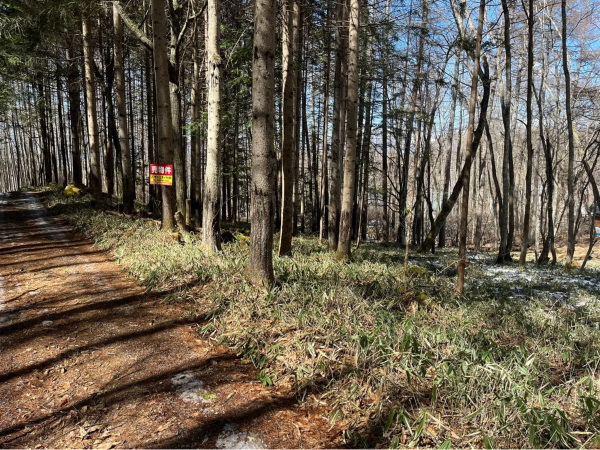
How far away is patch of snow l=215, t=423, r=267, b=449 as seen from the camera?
2.58m

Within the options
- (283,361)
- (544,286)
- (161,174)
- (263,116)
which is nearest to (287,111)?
(263,116)

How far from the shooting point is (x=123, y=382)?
11.0ft

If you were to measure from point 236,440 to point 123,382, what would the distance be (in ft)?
4.67

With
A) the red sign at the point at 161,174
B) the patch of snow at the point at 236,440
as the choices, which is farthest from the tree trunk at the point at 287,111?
the patch of snow at the point at 236,440

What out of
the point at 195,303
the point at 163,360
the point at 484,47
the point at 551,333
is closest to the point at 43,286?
the point at 195,303

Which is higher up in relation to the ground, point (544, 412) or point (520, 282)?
point (544, 412)

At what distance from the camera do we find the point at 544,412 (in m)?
2.51

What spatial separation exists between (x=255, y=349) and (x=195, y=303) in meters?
1.68

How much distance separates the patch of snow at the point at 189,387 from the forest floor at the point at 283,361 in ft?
0.05

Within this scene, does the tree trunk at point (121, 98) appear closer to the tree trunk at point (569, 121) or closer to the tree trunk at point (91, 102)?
the tree trunk at point (91, 102)

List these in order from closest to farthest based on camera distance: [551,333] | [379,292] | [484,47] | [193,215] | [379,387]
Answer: [379,387]
[551,333]
[379,292]
[484,47]
[193,215]

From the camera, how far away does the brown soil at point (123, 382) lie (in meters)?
2.70

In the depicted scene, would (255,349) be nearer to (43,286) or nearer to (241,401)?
(241,401)

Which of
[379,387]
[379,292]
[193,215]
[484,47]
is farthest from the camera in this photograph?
[193,215]
